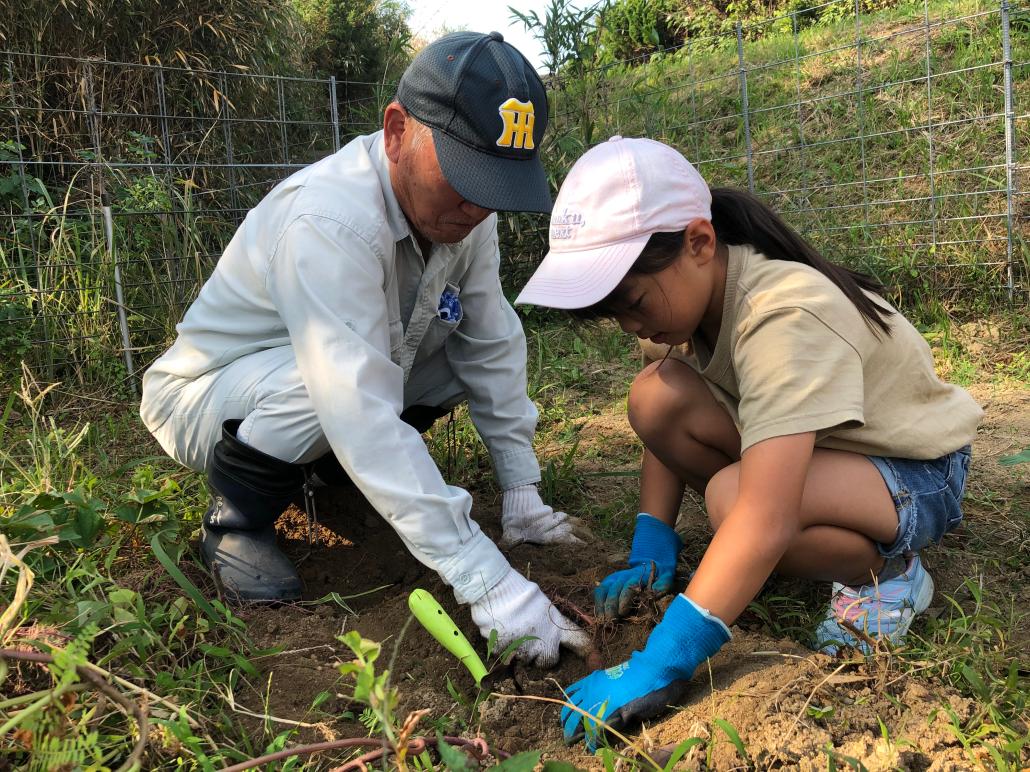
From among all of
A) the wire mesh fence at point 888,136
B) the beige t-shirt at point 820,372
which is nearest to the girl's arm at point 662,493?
the beige t-shirt at point 820,372

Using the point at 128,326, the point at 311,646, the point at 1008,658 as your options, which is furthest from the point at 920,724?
the point at 128,326

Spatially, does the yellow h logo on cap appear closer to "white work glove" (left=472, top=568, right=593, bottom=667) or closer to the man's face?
the man's face

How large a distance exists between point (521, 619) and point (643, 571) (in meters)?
0.36

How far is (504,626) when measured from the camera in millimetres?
1625

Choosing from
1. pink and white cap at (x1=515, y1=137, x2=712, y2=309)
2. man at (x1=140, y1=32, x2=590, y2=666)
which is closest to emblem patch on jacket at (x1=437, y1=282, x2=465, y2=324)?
man at (x1=140, y1=32, x2=590, y2=666)

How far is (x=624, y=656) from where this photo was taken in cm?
171

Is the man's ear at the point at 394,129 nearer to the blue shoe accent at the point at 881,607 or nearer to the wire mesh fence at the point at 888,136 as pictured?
the blue shoe accent at the point at 881,607

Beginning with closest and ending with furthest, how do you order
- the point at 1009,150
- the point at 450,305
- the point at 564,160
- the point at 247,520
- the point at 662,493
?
the point at 247,520 → the point at 662,493 → the point at 450,305 → the point at 1009,150 → the point at 564,160

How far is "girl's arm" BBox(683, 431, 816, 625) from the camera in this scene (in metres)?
1.45

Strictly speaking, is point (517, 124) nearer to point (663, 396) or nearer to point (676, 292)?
point (676, 292)

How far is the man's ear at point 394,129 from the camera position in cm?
178

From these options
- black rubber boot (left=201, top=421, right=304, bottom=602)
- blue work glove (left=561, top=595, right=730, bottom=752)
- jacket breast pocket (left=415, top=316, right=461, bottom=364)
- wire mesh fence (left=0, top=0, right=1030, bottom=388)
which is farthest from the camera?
wire mesh fence (left=0, top=0, right=1030, bottom=388)

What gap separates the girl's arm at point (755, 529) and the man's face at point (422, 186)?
730 mm

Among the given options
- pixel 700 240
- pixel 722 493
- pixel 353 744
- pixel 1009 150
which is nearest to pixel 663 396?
pixel 722 493
